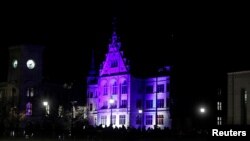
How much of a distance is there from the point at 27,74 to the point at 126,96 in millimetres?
28669

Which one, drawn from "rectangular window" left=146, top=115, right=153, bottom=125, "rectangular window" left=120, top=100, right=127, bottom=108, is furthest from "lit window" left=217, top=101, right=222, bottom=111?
"rectangular window" left=120, top=100, right=127, bottom=108

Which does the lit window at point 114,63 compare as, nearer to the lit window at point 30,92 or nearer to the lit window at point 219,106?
the lit window at point 219,106

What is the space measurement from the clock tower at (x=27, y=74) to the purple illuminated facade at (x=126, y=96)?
15454 mm

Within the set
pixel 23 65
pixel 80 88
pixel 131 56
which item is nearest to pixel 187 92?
pixel 131 56

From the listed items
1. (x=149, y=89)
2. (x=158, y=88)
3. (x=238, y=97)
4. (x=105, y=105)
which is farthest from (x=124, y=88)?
(x=238, y=97)

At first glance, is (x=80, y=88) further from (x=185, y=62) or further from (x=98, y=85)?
(x=185, y=62)

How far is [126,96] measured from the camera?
316ft

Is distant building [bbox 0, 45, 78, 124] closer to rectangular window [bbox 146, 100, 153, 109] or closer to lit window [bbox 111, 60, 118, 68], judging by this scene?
lit window [bbox 111, 60, 118, 68]

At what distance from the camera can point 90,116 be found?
107 metres

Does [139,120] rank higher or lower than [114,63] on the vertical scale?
lower

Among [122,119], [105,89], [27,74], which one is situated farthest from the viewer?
[27,74]

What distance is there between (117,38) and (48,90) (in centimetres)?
2368

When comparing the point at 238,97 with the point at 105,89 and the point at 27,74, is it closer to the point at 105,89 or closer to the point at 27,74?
the point at 105,89

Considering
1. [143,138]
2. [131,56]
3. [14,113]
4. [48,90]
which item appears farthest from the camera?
[48,90]
